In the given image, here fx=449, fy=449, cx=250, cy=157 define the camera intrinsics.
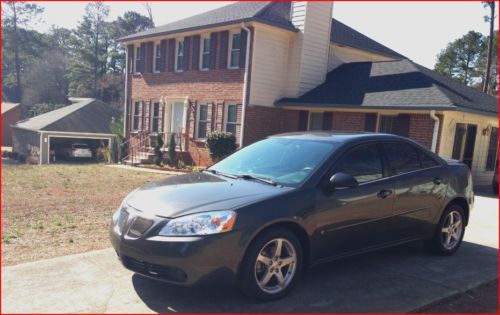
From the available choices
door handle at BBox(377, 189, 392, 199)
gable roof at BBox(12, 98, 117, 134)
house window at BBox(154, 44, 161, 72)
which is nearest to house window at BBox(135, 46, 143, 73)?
house window at BBox(154, 44, 161, 72)

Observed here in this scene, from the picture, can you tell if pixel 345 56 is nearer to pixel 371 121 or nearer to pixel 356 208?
pixel 371 121

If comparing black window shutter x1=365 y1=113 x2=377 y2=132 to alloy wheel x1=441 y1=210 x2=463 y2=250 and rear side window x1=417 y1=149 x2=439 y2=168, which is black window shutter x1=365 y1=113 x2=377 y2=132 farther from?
rear side window x1=417 y1=149 x2=439 y2=168

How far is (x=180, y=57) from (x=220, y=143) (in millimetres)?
5958

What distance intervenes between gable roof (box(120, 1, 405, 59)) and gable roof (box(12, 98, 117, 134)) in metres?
13.1

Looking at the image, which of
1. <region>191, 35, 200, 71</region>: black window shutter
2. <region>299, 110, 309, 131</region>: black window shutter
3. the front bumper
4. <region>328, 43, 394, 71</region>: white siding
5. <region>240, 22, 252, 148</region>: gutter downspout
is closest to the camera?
the front bumper

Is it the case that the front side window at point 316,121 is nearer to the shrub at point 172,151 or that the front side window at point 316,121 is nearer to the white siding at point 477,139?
the white siding at point 477,139

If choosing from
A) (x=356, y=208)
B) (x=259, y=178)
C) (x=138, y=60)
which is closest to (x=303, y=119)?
(x=138, y=60)

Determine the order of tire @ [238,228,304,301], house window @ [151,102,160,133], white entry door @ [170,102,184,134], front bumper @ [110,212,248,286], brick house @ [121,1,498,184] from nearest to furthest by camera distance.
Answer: front bumper @ [110,212,248,286] → tire @ [238,228,304,301] → brick house @ [121,1,498,184] → white entry door @ [170,102,184,134] → house window @ [151,102,160,133]

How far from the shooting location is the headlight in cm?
379

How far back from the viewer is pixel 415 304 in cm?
420

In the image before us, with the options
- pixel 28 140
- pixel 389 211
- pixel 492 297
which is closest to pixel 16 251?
pixel 389 211

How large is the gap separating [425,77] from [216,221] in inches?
538

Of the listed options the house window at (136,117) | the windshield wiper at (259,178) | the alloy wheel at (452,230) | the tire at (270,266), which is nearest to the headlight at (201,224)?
the tire at (270,266)

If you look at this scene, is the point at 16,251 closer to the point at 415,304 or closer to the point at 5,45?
the point at 415,304
